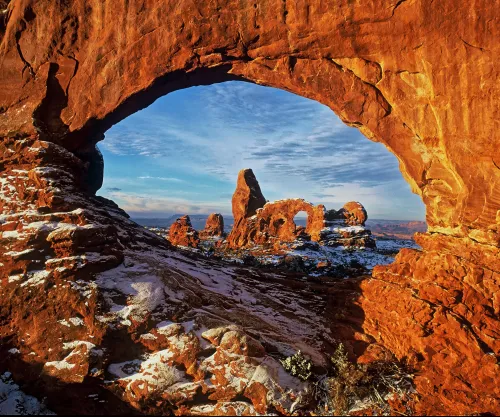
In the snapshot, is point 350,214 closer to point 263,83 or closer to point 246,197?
point 246,197

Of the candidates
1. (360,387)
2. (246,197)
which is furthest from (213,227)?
(360,387)

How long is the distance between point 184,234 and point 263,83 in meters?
43.3

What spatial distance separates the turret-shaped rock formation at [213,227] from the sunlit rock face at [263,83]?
63979 millimetres

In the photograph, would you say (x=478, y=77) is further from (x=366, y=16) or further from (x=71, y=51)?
(x=71, y=51)

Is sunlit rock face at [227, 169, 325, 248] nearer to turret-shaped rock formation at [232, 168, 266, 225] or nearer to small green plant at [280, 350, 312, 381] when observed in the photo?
turret-shaped rock formation at [232, 168, 266, 225]

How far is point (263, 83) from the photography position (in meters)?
Answer: 17.6

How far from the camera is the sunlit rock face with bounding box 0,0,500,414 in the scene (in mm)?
11422

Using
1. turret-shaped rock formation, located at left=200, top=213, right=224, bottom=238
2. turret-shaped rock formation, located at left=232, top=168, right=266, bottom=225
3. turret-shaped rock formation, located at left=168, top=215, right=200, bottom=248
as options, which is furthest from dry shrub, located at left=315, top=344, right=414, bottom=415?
turret-shaped rock formation, located at left=200, top=213, right=224, bottom=238

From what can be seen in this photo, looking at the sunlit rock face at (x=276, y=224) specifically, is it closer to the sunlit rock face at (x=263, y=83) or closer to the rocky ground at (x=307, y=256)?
the rocky ground at (x=307, y=256)

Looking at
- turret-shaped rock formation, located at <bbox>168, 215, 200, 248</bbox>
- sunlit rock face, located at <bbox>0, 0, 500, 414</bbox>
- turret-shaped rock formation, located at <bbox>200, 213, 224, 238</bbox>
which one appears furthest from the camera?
turret-shaped rock formation, located at <bbox>200, 213, 224, 238</bbox>

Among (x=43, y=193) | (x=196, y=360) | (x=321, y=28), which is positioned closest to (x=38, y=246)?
(x=43, y=193)

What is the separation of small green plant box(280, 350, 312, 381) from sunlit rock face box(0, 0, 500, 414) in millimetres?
609

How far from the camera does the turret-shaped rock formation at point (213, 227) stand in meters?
83.2

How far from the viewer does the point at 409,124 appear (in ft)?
48.5
